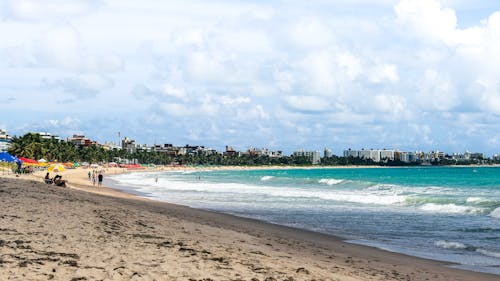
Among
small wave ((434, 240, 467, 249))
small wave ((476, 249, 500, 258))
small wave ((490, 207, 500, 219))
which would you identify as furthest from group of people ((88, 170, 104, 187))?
small wave ((476, 249, 500, 258))

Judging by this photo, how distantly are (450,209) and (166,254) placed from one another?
982 inches

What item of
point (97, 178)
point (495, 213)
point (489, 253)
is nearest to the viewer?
point (489, 253)

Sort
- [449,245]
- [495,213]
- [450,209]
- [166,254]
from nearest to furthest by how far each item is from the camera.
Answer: [166,254]
[449,245]
[495,213]
[450,209]

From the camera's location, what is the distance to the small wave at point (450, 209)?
101 ft

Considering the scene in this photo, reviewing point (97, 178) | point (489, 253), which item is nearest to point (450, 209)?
point (489, 253)

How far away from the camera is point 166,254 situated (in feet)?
37.1

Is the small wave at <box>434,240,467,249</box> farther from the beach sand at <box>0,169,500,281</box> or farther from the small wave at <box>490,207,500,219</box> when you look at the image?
the small wave at <box>490,207,500,219</box>

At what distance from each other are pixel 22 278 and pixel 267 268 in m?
4.65

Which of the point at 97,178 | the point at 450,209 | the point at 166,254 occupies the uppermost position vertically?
the point at 166,254

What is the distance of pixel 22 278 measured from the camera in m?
8.09

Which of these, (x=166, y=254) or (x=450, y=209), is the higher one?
(x=166, y=254)

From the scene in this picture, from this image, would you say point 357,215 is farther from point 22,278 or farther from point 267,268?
point 22,278

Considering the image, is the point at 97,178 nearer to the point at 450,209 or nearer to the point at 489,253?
the point at 450,209

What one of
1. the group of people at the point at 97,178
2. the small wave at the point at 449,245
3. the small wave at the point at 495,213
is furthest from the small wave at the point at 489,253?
the group of people at the point at 97,178
